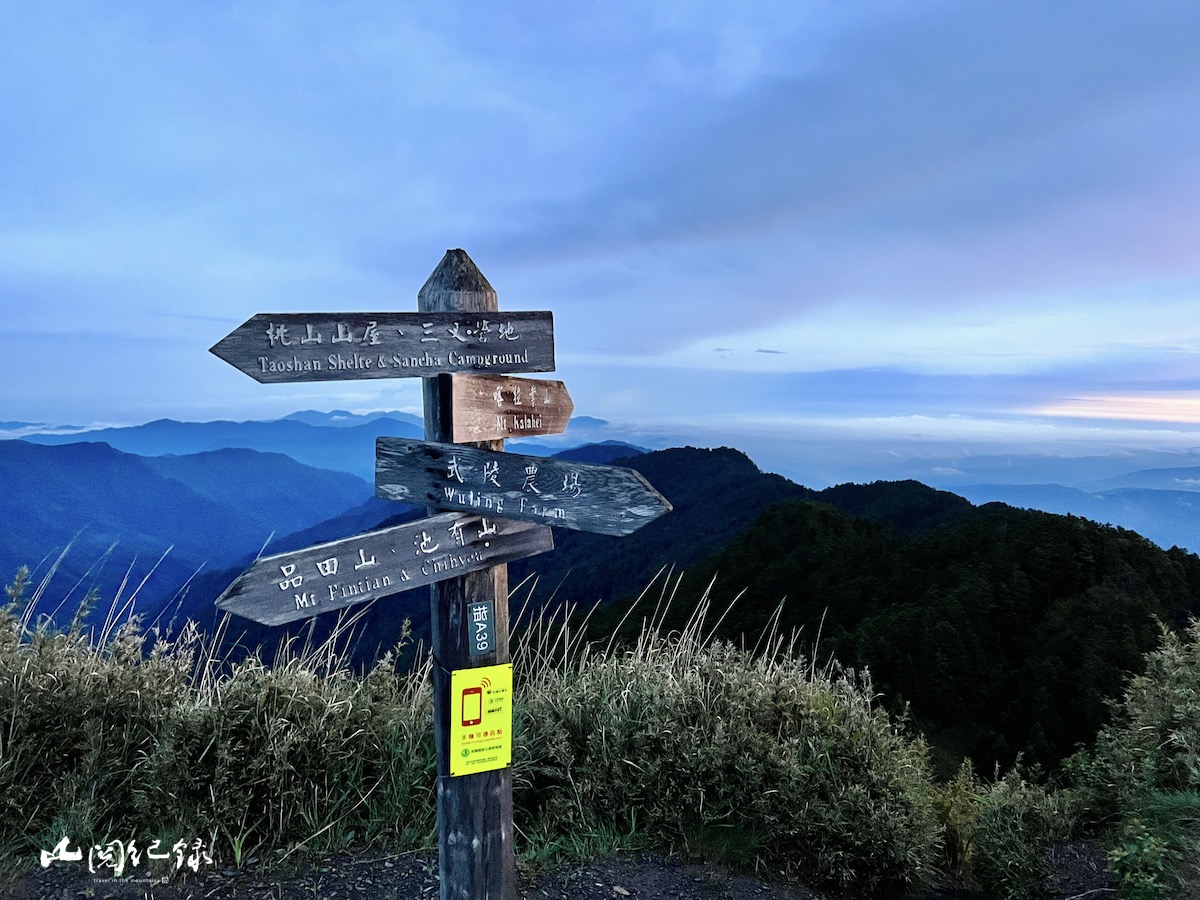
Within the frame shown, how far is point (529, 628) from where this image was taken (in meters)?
5.21

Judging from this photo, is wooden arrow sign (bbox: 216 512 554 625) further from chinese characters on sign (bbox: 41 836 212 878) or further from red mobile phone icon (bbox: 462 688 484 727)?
chinese characters on sign (bbox: 41 836 212 878)

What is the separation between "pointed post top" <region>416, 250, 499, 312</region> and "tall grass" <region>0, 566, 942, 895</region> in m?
2.31

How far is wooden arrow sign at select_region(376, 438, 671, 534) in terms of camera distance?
9.71ft

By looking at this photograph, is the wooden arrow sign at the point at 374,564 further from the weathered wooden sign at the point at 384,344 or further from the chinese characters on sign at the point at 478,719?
the weathered wooden sign at the point at 384,344

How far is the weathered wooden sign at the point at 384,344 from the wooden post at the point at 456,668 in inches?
4.2

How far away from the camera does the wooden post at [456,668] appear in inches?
125

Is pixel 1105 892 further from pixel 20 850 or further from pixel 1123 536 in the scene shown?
pixel 1123 536

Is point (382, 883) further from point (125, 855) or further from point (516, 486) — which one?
point (516, 486)

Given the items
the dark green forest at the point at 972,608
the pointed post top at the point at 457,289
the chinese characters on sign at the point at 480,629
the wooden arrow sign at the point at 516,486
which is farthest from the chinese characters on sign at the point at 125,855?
the dark green forest at the point at 972,608

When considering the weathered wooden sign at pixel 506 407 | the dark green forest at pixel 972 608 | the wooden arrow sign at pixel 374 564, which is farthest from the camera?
the dark green forest at pixel 972 608

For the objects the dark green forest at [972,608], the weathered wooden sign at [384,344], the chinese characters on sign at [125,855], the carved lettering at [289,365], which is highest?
the weathered wooden sign at [384,344]

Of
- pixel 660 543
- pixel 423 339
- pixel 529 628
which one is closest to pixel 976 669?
pixel 529 628

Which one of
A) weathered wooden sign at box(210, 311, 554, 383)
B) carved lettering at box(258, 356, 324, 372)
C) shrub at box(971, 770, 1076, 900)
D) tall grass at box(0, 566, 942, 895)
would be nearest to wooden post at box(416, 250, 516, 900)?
weathered wooden sign at box(210, 311, 554, 383)

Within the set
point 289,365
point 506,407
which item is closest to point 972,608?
point 506,407
